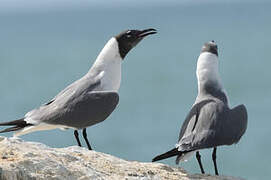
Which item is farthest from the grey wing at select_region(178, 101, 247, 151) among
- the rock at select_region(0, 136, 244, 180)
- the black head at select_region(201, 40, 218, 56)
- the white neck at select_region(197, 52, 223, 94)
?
the rock at select_region(0, 136, 244, 180)

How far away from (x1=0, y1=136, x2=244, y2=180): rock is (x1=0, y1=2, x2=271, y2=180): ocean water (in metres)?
19.8

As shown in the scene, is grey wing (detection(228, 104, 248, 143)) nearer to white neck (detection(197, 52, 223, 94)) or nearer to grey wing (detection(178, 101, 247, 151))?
grey wing (detection(178, 101, 247, 151))

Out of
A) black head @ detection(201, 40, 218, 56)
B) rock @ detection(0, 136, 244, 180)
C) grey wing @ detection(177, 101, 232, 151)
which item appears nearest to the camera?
rock @ detection(0, 136, 244, 180)

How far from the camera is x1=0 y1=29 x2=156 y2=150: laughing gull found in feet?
33.3

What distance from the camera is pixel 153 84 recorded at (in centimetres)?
6381

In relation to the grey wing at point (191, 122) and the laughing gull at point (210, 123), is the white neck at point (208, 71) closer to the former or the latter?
the laughing gull at point (210, 123)

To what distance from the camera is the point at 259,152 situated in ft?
122

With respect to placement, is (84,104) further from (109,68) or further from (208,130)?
(208,130)

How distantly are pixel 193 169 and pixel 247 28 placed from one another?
267ft

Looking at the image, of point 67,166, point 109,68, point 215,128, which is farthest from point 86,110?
point 67,166

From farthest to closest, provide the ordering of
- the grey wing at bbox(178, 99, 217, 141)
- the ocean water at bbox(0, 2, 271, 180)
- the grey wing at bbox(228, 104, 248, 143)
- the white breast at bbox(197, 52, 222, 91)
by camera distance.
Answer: the ocean water at bbox(0, 2, 271, 180)
the white breast at bbox(197, 52, 222, 91)
the grey wing at bbox(228, 104, 248, 143)
the grey wing at bbox(178, 99, 217, 141)

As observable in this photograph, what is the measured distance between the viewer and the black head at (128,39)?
11.0 m

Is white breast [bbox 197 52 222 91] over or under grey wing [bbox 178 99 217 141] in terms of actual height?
over

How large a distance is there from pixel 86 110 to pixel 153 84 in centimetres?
5352
